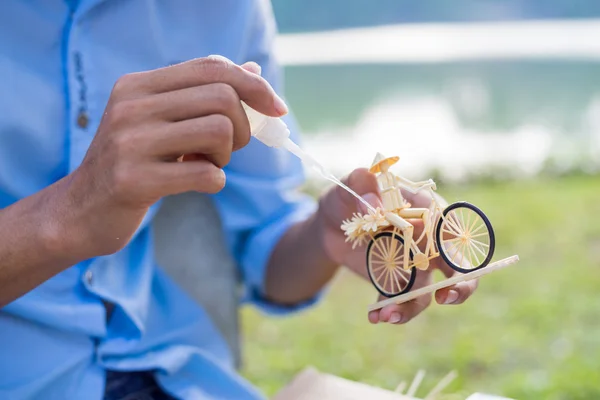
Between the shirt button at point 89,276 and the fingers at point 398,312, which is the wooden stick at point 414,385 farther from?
the shirt button at point 89,276

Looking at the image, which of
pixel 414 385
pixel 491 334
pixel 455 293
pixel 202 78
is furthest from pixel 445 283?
pixel 491 334

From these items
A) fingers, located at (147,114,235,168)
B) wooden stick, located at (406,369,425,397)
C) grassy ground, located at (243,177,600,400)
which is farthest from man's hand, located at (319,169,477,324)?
grassy ground, located at (243,177,600,400)

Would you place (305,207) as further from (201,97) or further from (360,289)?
(360,289)

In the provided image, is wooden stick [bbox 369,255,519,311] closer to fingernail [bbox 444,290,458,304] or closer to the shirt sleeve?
fingernail [bbox 444,290,458,304]

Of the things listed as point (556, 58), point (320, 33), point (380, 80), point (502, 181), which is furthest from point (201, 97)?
point (320, 33)

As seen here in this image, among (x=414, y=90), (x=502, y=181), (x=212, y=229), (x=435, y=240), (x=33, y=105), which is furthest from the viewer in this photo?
(x=414, y=90)

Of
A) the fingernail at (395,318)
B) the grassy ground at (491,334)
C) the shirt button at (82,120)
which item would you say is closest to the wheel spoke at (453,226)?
the fingernail at (395,318)
